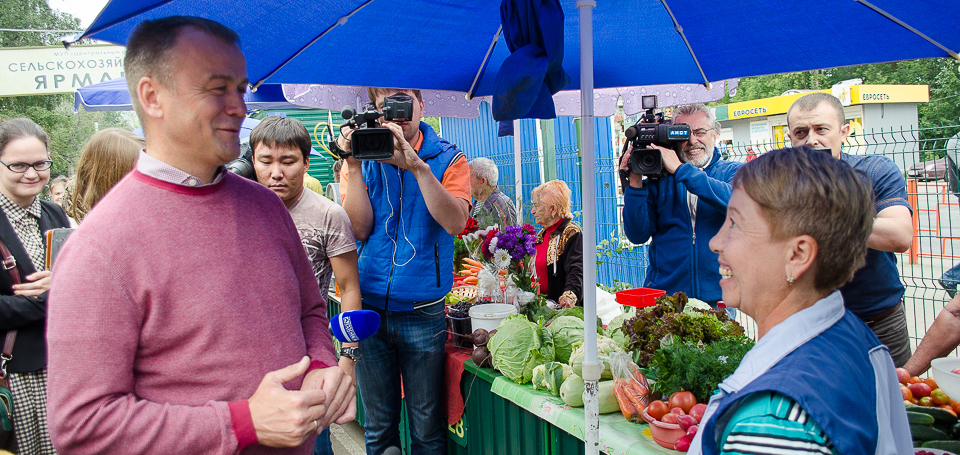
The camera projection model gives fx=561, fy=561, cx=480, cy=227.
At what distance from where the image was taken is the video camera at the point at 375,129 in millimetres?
2400

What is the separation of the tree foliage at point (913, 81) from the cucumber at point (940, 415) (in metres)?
18.3

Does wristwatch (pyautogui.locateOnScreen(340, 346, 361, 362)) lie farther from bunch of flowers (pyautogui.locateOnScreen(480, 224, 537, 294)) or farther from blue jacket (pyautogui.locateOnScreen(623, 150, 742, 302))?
blue jacket (pyautogui.locateOnScreen(623, 150, 742, 302))

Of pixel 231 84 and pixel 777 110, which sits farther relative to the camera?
pixel 777 110

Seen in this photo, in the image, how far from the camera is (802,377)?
95 centimetres

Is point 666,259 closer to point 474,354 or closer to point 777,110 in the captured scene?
point 474,354

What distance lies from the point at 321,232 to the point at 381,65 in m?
0.80

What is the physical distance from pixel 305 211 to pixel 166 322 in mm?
1388

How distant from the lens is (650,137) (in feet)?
8.50

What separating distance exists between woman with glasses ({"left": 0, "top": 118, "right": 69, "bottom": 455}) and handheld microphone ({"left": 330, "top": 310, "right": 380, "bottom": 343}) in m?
1.48

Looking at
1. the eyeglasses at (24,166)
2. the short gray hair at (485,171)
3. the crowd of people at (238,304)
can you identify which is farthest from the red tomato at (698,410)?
the short gray hair at (485,171)

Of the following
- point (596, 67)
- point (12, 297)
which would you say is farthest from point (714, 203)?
point (12, 297)

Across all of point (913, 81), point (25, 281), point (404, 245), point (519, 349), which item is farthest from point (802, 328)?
point (913, 81)

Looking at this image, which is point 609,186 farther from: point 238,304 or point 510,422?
point 238,304

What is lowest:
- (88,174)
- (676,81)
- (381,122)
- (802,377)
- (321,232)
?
(802,377)
